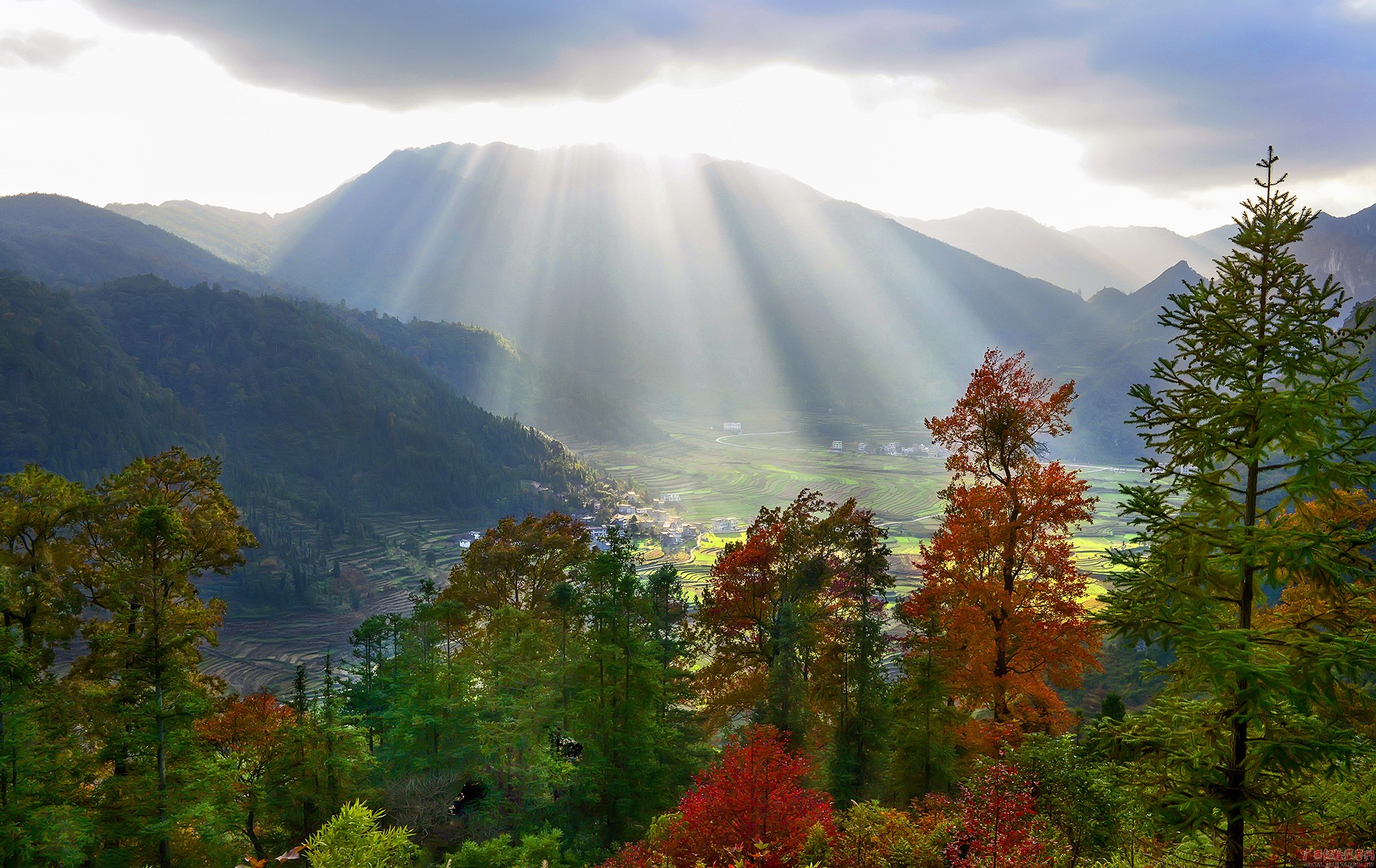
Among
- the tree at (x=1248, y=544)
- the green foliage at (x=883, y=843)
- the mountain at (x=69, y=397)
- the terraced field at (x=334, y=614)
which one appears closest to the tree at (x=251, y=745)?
the green foliage at (x=883, y=843)

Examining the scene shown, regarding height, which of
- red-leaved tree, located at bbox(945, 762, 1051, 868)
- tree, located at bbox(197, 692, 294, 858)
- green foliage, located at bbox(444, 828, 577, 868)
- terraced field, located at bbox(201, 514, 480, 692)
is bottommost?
terraced field, located at bbox(201, 514, 480, 692)

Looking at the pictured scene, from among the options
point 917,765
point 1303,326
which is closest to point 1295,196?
point 1303,326

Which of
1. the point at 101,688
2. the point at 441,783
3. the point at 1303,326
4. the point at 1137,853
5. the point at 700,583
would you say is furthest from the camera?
the point at 700,583

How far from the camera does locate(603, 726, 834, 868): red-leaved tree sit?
1555 centimetres

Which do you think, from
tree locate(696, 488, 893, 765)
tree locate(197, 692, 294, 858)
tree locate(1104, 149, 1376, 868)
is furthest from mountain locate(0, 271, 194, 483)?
tree locate(1104, 149, 1376, 868)

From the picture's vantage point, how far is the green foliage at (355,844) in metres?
14.0

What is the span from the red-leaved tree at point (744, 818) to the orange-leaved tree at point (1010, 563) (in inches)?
222

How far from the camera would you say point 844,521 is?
27.6m

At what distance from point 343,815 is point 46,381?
221 meters

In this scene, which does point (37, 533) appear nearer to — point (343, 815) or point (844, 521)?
point (343, 815)

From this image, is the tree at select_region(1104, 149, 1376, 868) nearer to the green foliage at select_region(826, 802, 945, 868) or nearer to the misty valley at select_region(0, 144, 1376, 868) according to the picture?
the misty valley at select_region(0, 144, 1376, 868)

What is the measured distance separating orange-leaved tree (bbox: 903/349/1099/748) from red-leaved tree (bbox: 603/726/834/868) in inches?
222

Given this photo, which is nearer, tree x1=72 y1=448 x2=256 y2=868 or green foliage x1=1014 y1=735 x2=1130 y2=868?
green foliage x1=1014 y1=735 x2=1130 y2=868

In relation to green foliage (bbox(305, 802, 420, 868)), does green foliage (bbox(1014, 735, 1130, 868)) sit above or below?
above
